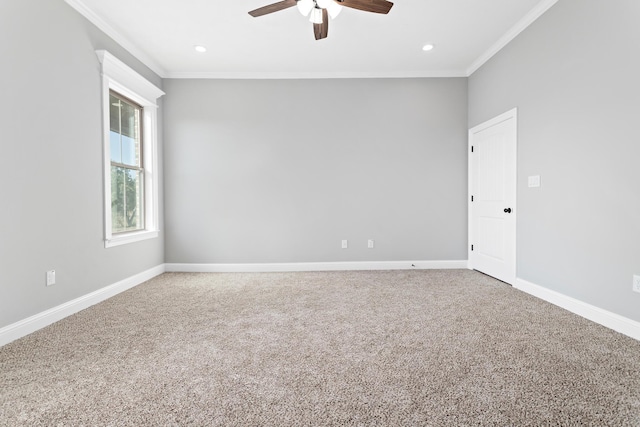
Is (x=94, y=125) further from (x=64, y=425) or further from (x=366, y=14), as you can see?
(x=366, y=14)

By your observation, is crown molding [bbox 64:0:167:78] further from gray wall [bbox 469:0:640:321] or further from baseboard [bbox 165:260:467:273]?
gray wall [bbox 469:0:640:321]

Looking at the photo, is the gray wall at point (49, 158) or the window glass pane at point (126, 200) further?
the window glass pane at point (126, 200)

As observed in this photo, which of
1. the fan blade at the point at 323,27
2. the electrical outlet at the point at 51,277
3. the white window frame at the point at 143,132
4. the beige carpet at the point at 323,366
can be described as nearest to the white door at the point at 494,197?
the beige carpet at the point at 323,366

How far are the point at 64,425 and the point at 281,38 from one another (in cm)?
361

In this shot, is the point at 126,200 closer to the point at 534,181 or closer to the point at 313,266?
the point at 313,266

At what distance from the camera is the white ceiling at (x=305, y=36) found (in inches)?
112

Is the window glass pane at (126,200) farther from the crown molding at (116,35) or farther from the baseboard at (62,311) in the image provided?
the crown molding at (116,35)

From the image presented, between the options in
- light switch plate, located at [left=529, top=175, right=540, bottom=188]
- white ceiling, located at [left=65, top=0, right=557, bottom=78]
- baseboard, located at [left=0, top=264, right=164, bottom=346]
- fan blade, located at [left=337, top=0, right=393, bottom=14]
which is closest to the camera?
baseboard, located at [left=0, top=264, right=164, bottom=346]

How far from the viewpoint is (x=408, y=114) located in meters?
4.30

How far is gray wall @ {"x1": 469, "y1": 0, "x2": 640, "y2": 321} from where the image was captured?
2176 millimetres

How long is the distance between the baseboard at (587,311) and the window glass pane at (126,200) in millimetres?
4588

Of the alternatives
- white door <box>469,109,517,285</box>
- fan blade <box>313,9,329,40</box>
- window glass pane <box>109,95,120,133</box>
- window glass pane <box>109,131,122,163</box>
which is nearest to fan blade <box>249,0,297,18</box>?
fan blade <box>313,9,329,40</box>

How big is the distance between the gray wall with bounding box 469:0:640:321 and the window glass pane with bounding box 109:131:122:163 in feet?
14.8

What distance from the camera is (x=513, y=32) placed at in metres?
3.25
